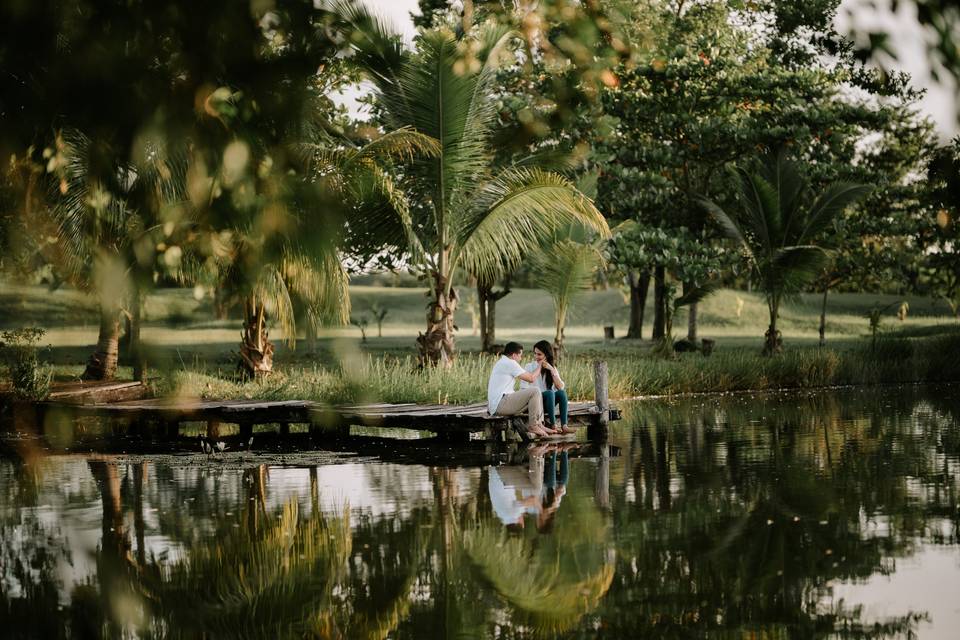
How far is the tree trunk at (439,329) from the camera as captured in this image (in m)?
22.0

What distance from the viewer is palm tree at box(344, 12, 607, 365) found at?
20438 mm

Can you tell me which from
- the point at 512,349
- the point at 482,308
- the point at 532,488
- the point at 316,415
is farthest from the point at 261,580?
the point at 482,308

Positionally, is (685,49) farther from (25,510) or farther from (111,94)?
(111,94)

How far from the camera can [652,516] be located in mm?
10336

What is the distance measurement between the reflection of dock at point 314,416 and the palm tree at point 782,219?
1187 centimetres

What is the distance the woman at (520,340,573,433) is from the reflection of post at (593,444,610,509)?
1022 mm

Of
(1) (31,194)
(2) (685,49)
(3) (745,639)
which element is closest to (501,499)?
(3) (745,639)

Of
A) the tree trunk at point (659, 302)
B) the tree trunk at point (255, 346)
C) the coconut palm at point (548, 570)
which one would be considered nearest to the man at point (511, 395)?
the coconut palm at point (548, 570)

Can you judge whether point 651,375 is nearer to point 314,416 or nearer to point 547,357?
point 547,357

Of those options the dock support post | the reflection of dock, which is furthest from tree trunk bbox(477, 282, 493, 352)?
the dock support post

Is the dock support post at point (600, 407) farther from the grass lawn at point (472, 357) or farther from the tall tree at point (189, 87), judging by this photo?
the tall tree at point (189, 87)

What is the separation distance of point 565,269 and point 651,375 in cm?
294

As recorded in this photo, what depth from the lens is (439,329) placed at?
22156mm

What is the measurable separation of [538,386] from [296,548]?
7563 mm
